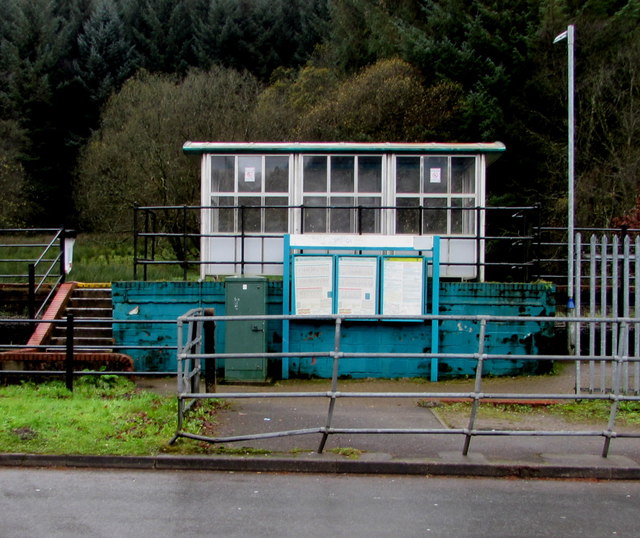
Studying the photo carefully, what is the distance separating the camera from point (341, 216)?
46.6 feet

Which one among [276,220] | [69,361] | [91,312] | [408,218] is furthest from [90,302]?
[408,218]

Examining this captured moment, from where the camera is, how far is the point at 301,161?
1407 cm

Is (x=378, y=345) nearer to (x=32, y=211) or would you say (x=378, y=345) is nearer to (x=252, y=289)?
(x=252, y=289)

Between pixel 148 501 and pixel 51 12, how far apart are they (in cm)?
4961

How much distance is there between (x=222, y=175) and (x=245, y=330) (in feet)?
12.1

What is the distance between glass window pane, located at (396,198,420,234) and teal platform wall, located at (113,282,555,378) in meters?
2.05

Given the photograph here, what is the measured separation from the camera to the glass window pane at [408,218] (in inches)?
555

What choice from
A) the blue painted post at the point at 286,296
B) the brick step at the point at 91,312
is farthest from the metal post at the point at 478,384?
the brick step at the point at 91,312

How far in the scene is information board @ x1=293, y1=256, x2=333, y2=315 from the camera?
474 inches

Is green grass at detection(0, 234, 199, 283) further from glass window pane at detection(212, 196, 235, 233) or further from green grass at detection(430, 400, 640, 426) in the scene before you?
green grass at detection(430, 400, 640, 426)

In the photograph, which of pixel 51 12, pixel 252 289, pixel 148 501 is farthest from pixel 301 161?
pixel 51 12

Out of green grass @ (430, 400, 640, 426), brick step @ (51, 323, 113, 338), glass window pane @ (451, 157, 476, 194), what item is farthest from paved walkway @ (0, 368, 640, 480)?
glass window pane @ (451, 157, 476, 194)

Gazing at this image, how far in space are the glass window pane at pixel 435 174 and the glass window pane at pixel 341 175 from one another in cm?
142

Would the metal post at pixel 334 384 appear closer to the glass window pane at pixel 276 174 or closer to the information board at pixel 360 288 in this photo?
the information board at pixel 360 288
